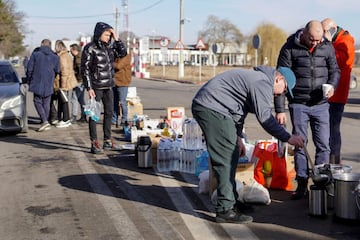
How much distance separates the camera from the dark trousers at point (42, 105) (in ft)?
38.3

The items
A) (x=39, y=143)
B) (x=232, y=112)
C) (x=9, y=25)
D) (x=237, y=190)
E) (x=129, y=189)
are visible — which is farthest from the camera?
(x=9, y=25)

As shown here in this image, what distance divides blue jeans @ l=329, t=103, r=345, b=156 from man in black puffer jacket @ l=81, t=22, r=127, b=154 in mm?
3704

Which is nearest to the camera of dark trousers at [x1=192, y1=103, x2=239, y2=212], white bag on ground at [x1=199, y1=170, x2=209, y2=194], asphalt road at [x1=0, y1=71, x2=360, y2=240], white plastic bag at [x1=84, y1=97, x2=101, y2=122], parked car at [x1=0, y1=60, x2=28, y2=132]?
asphalt road at [x1=0, y1=71, x2=360, y2=240]

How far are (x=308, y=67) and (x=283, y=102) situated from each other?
0.50 m

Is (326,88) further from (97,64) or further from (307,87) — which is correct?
(97,64)

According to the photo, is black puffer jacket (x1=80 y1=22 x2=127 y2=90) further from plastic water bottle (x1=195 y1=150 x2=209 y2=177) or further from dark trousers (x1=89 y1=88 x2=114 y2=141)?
plastic water bottle (x1=195 y1=150 x2=209 y2=177)

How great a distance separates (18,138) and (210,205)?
6.20 meters

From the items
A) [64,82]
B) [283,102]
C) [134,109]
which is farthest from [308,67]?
[64,82]

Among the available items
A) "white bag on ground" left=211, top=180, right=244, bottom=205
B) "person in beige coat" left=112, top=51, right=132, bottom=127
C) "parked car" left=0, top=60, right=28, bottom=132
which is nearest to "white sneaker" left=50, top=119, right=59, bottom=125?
"parked car" left=0, top=60, right=28, bottom=132

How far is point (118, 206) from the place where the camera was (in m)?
5.87

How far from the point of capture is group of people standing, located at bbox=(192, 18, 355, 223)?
195 inches

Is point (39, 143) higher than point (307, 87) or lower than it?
lower

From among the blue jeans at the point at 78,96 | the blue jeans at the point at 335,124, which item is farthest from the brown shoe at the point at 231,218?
the blue jeans at the point at 78,96

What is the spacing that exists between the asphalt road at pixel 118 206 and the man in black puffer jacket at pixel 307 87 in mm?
536
